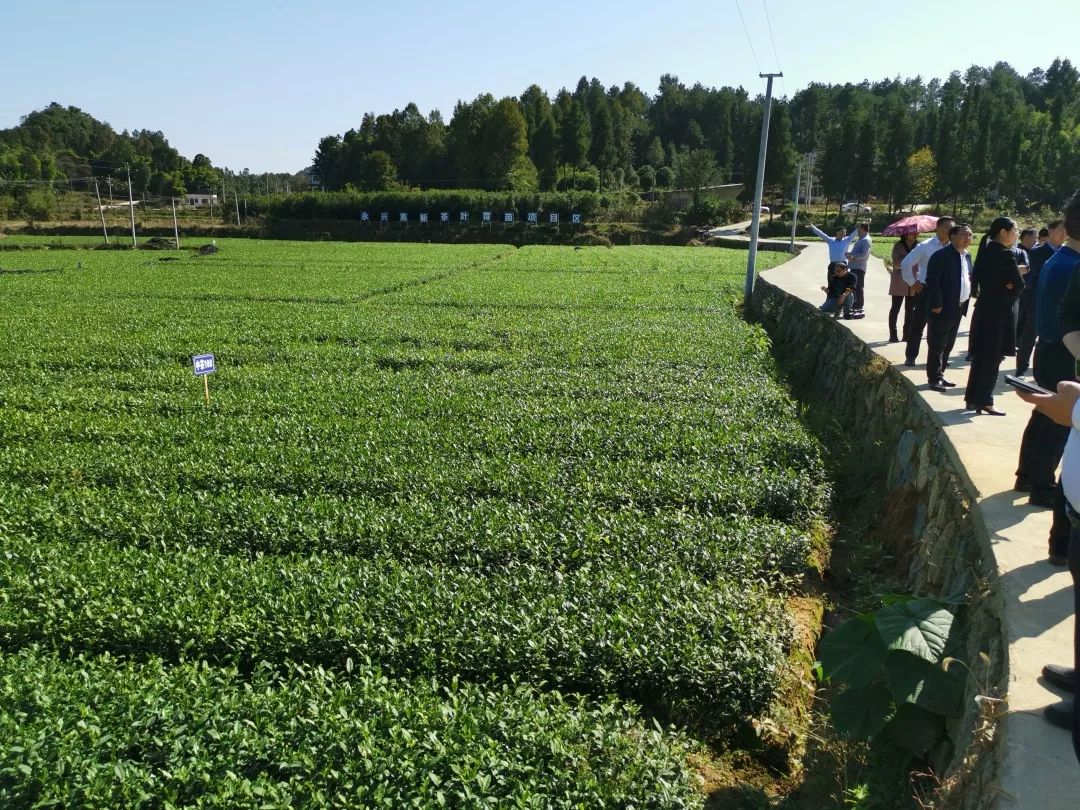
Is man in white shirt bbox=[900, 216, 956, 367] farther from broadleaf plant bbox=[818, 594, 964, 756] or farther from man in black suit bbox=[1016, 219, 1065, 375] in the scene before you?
broadleaf plant bbox=[818, 594, 964, 756]

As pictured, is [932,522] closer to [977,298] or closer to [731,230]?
[977,298]

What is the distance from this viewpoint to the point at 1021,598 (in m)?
4.52

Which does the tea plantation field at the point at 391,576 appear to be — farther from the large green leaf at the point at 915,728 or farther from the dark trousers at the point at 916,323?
the dark trousers at the point at 916,323

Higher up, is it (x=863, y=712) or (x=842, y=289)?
(x=842, y=289)

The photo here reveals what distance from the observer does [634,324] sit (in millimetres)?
19688

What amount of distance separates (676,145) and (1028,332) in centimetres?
11993

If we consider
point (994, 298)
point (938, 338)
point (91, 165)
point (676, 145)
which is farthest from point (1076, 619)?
point (676, 145)

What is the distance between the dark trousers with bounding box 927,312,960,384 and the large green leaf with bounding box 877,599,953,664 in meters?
5.75

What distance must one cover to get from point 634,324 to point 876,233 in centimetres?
5059

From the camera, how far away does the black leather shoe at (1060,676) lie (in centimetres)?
368

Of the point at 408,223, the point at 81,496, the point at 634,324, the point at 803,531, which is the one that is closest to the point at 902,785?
the point at 803,531

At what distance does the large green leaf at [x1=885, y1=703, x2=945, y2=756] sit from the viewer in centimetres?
423

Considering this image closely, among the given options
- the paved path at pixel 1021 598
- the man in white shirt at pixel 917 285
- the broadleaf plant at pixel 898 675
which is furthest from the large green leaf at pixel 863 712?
the man in white shirt at pixel 917 285

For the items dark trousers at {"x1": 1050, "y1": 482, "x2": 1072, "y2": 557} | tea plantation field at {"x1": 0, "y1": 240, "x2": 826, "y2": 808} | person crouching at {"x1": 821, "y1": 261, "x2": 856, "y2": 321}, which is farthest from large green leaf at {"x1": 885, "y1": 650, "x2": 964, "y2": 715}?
person crouching at {"x1": 821, "y1": 261, "x2": 856, "y2": 321}
